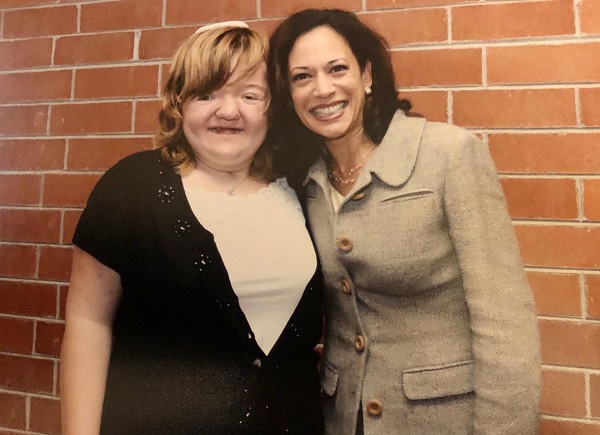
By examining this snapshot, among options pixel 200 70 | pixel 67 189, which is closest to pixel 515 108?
pixel 200 70

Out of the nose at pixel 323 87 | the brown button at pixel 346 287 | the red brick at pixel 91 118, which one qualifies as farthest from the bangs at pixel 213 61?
the brown button at pixel 346 287

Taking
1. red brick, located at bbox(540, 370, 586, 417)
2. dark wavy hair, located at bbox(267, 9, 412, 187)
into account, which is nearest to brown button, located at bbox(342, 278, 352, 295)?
dark wavy hair, located at bbox(267, 9, 412, 187)

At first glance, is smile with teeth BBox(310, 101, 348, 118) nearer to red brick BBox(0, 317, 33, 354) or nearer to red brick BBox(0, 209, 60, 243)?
red brick BBox(0, 209, 60, 243)

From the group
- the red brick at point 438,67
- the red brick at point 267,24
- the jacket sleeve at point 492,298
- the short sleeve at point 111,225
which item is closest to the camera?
the jacket sleeve at point 492,298

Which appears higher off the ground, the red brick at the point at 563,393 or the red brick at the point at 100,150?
the red brick at the point at 100,150

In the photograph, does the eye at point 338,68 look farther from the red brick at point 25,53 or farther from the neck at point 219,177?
the red brick at point 25,53

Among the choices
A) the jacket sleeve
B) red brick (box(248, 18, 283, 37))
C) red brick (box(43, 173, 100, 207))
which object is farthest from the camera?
red brick (box(43, 173, 100, 207))

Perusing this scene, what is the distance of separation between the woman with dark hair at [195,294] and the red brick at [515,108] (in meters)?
0.45

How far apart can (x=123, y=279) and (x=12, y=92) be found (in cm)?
80

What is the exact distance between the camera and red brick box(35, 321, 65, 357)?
1.39 meters

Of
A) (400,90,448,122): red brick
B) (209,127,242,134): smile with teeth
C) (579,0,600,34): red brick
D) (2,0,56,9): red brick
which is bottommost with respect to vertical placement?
(209,127,242,134): smile with teeth

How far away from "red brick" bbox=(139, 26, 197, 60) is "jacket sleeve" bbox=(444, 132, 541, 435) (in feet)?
2.52

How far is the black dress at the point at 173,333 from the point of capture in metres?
0.94

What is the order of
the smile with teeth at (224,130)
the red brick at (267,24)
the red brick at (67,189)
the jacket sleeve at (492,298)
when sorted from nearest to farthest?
the jacket sleeve at (492,298), the smile with teeth at (224,130), the red brick at (267,24), the red brick at (67,189)
